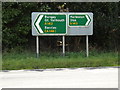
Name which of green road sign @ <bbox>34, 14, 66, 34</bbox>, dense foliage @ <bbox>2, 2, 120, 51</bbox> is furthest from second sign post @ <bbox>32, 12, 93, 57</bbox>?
dense foliage @ <bbox>2, 2, 120, 51</bbox>

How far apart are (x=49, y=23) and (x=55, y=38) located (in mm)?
6242

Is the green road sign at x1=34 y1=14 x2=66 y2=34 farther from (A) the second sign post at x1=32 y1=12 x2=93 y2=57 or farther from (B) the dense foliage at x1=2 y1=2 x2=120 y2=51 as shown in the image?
(B) the dense foliage at x1=2 y1=2 x2=120 y2=51

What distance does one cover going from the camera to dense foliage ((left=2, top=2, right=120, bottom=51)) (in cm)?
2188

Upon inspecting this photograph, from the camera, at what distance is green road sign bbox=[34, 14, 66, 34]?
1708cm

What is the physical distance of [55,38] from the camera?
2330cm

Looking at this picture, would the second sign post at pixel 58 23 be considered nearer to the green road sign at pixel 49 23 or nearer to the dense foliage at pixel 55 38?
the green road sign at pixel 49 23

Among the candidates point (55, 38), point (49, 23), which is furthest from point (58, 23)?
point (55, 38)

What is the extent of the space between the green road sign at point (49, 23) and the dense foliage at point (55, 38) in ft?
16.1

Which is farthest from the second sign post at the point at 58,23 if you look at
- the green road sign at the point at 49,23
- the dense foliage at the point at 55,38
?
the dense foliage at the point at 55,38

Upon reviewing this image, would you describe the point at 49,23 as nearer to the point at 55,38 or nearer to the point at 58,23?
the point at 58,23

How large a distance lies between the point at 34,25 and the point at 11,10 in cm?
533

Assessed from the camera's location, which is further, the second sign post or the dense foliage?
the dense foliage

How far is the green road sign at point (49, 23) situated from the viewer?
17.1 metres

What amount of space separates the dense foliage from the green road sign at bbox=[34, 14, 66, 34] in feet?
16.1
